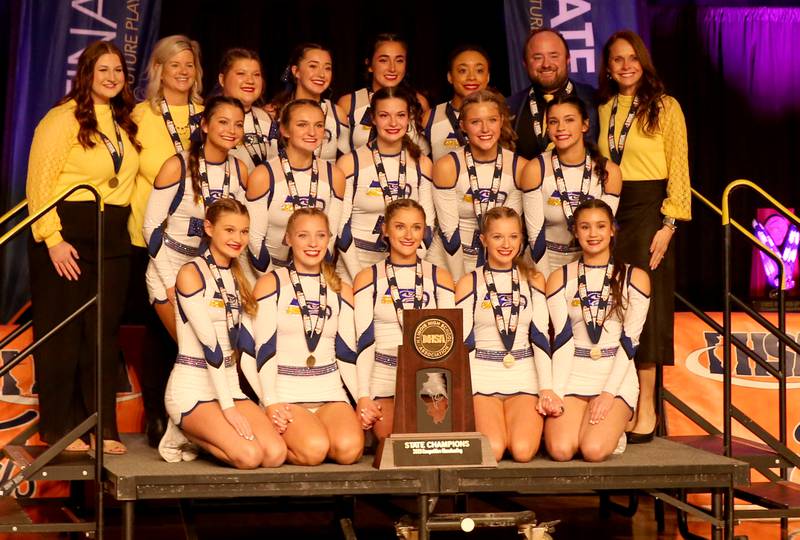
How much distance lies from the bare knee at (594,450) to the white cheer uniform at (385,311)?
0.88 m

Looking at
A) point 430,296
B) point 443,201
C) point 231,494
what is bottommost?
point 231,494

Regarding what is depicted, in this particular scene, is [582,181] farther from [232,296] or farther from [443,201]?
[232,296]

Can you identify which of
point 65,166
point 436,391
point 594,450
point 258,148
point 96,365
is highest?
point 258,148

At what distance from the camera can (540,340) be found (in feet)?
18.6

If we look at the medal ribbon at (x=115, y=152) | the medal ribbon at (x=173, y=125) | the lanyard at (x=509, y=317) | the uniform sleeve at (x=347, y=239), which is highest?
the medal ribbon at (x=173, y=125)

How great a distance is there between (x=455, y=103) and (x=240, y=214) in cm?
160

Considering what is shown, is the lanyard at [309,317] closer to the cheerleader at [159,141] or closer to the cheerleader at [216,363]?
the cheerleader at [216,363]

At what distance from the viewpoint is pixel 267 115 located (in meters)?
6.27

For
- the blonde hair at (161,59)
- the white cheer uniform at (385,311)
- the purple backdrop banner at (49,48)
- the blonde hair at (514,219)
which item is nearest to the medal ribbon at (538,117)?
the blonde hair at (514,219)

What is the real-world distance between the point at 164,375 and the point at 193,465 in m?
0.78

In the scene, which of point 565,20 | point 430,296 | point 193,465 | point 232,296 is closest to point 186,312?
point 232,296

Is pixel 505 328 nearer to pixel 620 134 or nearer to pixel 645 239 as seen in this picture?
pixel 645 239

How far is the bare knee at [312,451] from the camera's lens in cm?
522

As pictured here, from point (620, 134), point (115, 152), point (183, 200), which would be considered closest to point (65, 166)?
point (115, 152)
